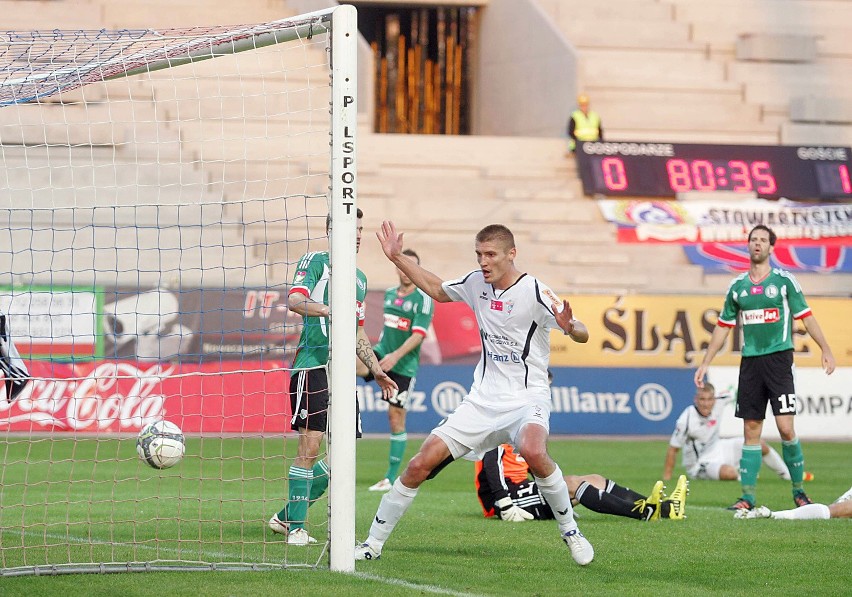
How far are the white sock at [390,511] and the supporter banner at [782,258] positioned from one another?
18.6m

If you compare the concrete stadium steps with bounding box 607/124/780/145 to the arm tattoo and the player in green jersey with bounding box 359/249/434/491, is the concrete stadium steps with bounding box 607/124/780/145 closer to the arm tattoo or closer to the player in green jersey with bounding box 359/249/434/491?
the player in green jersey with bounding box 359/249/434/491

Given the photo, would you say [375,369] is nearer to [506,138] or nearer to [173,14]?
[506,138]

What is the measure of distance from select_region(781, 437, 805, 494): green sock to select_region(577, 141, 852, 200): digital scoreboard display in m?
15.6

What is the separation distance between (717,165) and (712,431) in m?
13.7

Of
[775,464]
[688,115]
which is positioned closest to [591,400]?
[775,464]

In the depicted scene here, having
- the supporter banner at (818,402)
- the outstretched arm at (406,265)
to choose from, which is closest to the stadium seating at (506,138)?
the supporter banner at (818,402)

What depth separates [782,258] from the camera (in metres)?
25.8

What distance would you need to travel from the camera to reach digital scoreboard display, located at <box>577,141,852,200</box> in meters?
26.0

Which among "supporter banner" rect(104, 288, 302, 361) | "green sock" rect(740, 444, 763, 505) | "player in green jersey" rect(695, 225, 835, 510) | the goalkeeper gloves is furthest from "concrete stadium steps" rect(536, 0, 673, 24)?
the goalkeeper gloves

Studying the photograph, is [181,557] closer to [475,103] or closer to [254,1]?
[254,1]

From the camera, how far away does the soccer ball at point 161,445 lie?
809cm

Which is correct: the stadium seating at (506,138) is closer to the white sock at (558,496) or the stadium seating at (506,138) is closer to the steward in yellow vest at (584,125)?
the steward in yellow vest at (584,125)

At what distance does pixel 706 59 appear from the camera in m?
29.0

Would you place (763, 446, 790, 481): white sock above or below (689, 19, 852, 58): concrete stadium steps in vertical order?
below
